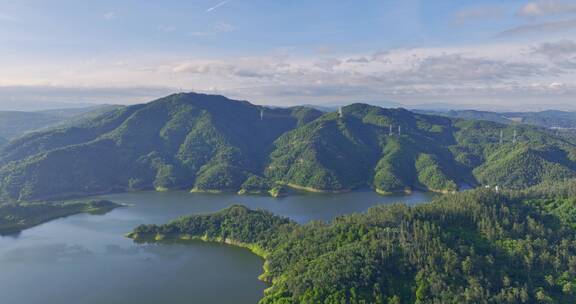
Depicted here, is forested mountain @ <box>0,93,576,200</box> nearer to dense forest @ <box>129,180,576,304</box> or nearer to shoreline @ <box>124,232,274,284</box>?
shoreline @ <box>124,232,274,284</box>

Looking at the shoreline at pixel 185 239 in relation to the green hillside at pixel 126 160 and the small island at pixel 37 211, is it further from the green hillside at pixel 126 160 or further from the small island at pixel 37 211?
the green hillside at pixel 126 160

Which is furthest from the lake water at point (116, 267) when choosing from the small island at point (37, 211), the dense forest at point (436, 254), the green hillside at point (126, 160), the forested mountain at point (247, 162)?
the forested mountain at point (247, 162)

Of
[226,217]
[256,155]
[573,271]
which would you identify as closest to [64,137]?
[256,155]

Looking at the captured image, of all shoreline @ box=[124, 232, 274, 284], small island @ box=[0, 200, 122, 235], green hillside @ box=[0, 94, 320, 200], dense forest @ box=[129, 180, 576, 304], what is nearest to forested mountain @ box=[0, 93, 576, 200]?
green hillside @ box=[0, 94, 320, 200]

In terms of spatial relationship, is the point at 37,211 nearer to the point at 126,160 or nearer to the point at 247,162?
the point at 126,160

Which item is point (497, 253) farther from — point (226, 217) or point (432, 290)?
point (226, 217)

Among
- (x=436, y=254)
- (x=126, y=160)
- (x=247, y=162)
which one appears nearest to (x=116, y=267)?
(x=436, y=254)
